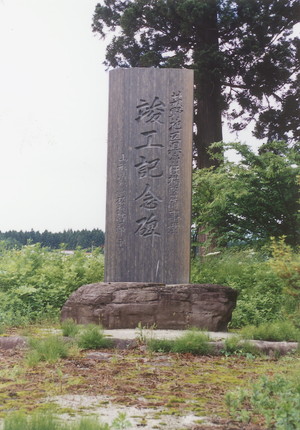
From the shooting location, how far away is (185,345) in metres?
5.25

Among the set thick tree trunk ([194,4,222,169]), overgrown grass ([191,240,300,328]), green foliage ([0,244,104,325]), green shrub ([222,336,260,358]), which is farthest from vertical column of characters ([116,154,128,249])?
thick tree trunk ([194,4,222,169])

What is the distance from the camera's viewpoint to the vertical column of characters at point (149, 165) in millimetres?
7242

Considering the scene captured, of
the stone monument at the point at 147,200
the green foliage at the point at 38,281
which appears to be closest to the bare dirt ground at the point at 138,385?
the stone monument at the point at 147,200

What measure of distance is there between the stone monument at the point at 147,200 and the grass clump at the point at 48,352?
1.95 meters

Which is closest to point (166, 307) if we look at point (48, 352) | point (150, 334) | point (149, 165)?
point (150, 334)

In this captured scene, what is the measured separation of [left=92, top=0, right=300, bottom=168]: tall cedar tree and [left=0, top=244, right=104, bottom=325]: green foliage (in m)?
5.05

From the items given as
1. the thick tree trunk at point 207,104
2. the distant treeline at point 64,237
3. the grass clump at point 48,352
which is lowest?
the grass clump at point 48,352

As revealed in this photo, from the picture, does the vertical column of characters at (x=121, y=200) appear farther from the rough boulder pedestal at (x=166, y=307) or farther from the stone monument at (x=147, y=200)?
the rough boulder pedestal at (x=166, y=307)

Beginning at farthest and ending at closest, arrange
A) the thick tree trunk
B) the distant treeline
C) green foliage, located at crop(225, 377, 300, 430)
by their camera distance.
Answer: the distant treeline, the thick tree trunk, green foliage, located at crop(225, 377, 300, 430)

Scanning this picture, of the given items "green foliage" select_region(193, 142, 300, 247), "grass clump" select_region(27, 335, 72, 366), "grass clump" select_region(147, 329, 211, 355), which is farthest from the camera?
"green foliage" select_region(193, 142, 300, 247)

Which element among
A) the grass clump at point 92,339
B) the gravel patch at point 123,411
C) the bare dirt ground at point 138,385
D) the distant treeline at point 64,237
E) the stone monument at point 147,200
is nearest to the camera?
the gravel patch at point 123,411

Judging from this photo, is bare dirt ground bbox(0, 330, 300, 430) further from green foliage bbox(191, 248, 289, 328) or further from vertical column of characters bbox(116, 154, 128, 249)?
green foliage bbox(191, 248, 289, 328)

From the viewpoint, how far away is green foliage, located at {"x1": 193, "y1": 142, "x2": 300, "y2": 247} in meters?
11.1

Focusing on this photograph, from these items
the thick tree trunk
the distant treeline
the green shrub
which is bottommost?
the green shrub
